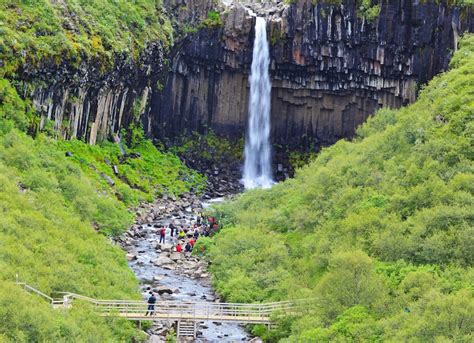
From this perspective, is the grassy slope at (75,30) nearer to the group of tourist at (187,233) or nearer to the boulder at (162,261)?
the group of tourist at (187,233)

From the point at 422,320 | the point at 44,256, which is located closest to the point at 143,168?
the point at 44,256

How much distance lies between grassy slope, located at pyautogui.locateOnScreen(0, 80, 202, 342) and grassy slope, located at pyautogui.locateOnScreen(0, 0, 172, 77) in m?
4.16

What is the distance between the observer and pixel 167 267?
51500 millimetres

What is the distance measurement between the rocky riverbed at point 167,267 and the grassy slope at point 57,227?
150cm

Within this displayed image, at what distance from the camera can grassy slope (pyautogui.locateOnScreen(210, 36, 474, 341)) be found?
3509 cm

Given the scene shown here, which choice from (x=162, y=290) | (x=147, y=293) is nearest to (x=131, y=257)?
(x=162, y=290)

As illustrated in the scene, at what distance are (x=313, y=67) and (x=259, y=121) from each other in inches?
362

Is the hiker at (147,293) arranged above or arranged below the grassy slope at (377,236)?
below

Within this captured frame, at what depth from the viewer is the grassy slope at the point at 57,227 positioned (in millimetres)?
32906

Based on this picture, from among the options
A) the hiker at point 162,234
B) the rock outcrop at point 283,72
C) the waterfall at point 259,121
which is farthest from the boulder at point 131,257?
the waterfall at point 259,121

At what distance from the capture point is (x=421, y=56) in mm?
73312

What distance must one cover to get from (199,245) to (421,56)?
31.2 metres

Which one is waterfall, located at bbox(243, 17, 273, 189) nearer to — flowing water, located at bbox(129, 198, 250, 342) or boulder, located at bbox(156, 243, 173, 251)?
boulder, located at bbox(156, 243, 173, 251)

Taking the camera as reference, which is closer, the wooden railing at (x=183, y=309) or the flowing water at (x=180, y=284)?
the wooden railing at (x=183, y=309)
